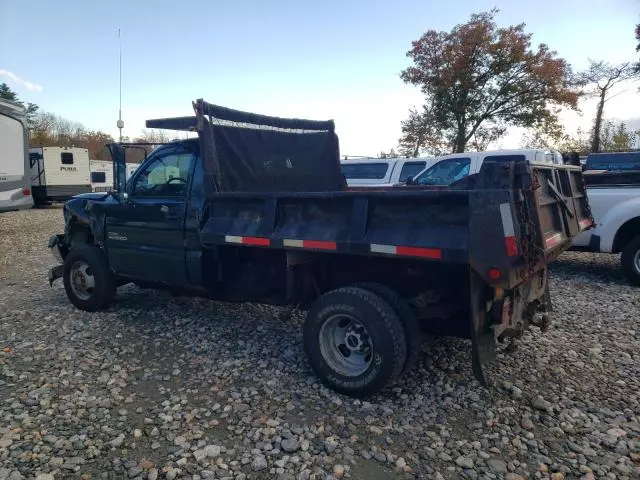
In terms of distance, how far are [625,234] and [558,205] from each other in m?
4.10

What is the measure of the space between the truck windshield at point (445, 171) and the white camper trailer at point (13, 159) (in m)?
9.84

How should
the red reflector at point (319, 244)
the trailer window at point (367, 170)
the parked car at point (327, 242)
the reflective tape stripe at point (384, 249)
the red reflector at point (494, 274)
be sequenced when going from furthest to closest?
the trailer window at point (367, 170)
the red reflector at point (319, 244)
the reflective tape stripe at point (384, 249)
the parked car at point (327, 242)
the red reflector at point (494, 274)

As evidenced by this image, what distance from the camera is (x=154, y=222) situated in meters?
5.18

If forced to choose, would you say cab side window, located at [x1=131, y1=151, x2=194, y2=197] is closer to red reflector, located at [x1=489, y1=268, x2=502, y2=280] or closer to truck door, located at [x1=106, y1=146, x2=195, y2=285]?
truck door, located at [x1=106, y1=146, x2=195, y2=285]

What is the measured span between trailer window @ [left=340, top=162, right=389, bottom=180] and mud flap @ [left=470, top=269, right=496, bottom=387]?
894 centimetres

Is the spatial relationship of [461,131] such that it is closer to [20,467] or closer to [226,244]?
[226,244]

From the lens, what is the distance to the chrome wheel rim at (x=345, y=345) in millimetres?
3754

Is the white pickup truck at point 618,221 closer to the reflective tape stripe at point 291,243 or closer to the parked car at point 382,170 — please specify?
the parked car at point 382,170

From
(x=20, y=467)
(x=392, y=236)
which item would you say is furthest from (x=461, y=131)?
(x=20, y=467)

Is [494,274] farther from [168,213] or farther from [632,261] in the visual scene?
[632,261]

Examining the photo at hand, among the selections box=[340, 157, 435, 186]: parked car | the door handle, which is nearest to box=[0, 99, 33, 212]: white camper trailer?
box=[340, 157, 435, 186]: parked car

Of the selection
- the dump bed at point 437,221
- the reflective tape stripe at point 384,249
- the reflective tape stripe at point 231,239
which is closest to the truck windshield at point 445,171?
the dump bed at point 437,221

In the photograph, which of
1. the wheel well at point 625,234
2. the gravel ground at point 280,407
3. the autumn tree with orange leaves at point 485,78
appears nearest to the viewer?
the gravel ground at point 280,407

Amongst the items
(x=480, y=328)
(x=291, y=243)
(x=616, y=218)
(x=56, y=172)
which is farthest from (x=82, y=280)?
(x=56, y=172)
